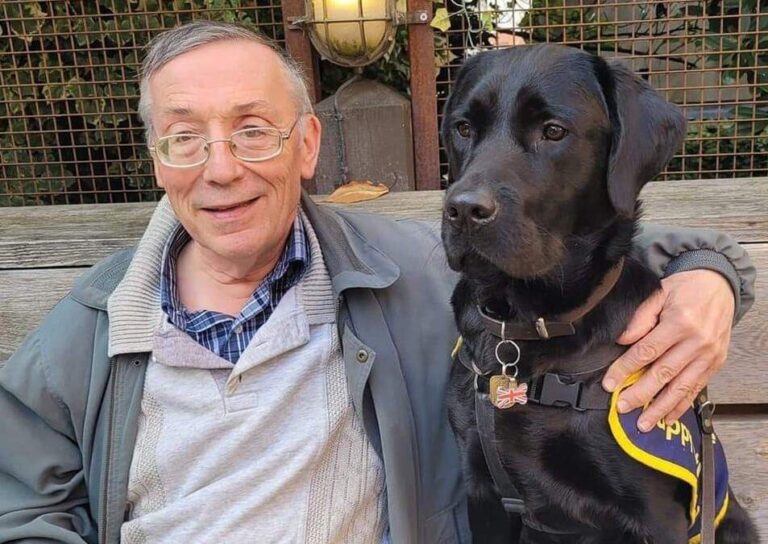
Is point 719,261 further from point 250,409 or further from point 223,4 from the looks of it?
point 223,4

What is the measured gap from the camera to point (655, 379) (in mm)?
1232

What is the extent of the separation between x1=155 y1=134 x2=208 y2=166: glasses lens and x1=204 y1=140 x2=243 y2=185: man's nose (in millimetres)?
20

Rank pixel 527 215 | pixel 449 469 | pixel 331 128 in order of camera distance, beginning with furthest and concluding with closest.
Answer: pixel 331 128 < pixel 449 469 < pixel 527 215

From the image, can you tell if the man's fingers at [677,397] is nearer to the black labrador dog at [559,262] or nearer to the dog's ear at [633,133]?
the black labrador dog at [559,262]

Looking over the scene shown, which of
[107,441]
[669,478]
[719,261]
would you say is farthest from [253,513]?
[719,261]

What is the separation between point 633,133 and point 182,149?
0.78 m

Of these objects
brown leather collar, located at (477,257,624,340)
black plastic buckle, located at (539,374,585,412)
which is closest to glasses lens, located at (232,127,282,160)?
brown leather collar, located at (477,257,624,340)

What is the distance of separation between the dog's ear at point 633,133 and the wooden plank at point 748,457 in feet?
2.36

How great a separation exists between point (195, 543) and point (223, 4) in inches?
66.9

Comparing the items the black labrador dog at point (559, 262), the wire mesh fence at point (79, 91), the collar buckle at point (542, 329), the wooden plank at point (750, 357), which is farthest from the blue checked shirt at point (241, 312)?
the wire mesh fence at point (79, 91)

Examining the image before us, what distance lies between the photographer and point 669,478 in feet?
3.98

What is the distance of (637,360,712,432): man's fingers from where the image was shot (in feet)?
3.99

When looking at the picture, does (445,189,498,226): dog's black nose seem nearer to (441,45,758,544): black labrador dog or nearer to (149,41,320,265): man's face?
(441,45,758,544): black labrador dog

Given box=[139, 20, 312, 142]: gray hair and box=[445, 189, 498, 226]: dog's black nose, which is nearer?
box=[445, 189, 498, 226]: dog's black nose
